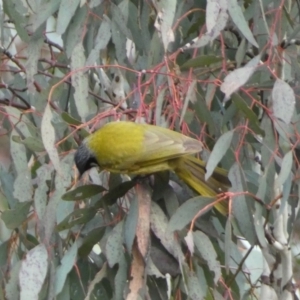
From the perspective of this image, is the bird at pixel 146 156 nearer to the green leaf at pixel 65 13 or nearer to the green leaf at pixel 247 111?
the green leaf at pixel 247 111

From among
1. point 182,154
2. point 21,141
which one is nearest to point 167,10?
point 182,154

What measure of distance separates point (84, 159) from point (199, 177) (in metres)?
0.29

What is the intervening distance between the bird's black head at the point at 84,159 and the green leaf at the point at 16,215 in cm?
18

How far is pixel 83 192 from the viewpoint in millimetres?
1745

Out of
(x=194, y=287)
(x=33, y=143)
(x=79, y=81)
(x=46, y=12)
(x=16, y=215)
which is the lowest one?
(x=194, y=287)

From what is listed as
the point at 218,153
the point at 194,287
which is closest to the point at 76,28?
the point at 218,153

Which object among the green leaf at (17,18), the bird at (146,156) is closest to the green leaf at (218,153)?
the bird at (146,156)

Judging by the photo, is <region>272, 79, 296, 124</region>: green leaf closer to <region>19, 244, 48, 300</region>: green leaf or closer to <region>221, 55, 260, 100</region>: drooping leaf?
<region>221, 55, 260, 100</region>: drooping leaf

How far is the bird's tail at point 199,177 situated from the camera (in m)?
1.90

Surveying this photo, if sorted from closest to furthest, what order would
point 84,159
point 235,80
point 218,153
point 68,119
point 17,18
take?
point 235,80, point 218,153, point 68,119, point 84,159, point 17,18

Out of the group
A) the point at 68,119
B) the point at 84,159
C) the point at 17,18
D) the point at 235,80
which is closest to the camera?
the point at 235,80

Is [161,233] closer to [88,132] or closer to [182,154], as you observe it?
[182,154]

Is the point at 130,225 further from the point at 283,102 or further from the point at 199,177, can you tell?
the point at 283,102

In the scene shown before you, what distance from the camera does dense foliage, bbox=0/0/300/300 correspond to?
65.6 inches
